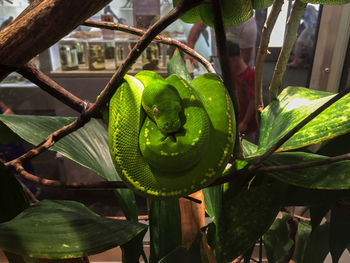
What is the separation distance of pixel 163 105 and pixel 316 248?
534 millimetres

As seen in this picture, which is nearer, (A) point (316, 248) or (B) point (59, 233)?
(B) point (59, 233)

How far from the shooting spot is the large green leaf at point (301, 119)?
44cm

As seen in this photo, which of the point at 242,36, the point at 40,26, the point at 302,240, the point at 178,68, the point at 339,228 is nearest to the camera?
the point at 40,26

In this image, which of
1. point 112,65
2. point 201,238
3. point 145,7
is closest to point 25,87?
point 112,65

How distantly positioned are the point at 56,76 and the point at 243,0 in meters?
1.10

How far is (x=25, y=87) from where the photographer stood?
135cm

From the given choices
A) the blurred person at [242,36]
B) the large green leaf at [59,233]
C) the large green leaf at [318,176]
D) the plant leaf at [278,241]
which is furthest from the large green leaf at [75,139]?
the blurred person at [242,36]

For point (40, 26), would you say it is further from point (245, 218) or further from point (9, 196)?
point (245, 218)

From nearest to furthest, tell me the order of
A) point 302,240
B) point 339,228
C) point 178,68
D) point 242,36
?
1. point 339,228
2. point 178,68
3. point 302,240
4. point 242,36

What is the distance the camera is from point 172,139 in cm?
43

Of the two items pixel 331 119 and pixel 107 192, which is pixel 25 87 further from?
pixel 331 119

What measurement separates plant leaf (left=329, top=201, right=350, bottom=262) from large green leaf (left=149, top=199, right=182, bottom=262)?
32 centimetres

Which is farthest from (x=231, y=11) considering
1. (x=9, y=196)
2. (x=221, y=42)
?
(x=9, y=196)

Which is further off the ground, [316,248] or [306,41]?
[306,41]
